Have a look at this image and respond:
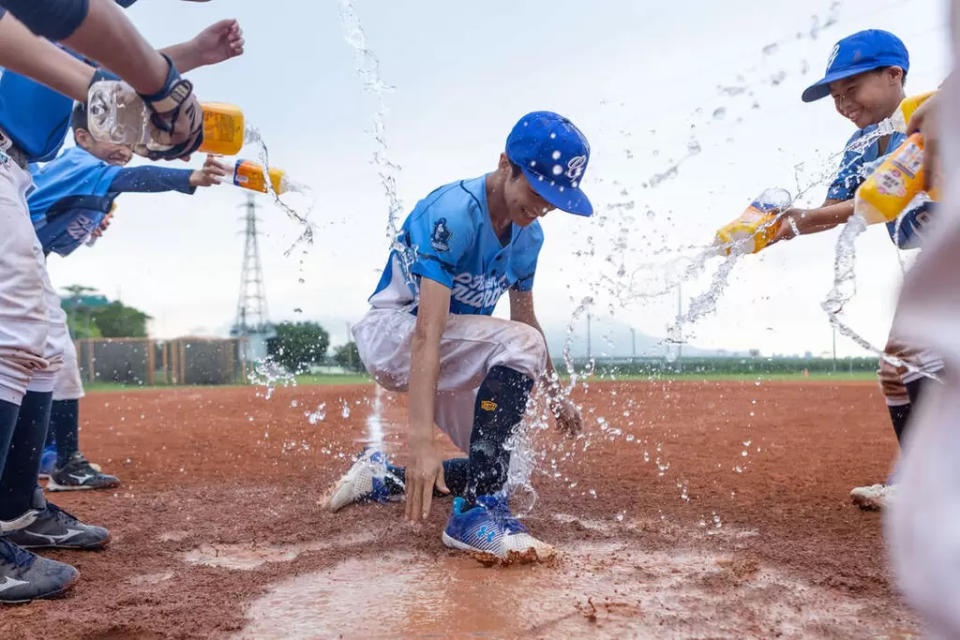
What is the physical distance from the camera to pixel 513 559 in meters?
2.33

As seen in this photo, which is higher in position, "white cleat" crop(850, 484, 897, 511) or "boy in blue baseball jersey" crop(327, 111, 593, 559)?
"boy in blue baseball jersey" crop(327, 111, 593, 559)

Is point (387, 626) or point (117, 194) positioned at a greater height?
point (117, 194)

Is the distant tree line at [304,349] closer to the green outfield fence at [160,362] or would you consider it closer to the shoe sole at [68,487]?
the green outfield fence at [160,362]

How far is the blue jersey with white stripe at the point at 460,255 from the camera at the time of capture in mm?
2609

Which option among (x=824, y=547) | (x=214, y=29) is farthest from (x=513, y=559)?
(x=214, y=29)

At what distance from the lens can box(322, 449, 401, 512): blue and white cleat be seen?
3.21m

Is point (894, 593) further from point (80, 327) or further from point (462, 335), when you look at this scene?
point (80, 327)

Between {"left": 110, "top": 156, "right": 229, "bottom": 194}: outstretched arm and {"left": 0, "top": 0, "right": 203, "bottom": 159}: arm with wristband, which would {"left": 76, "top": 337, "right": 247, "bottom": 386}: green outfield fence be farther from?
{"left": 0, "top": 0, "right": 203, "bottom": 159}: arm with wristband

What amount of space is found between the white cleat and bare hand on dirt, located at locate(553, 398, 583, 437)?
117 centimetres

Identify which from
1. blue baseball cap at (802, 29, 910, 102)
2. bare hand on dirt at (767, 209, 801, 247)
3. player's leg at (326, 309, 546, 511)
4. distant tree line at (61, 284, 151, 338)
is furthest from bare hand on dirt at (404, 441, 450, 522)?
distant tree line at (61, 284, 151, 338)

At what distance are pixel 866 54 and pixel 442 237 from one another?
186 centimetres

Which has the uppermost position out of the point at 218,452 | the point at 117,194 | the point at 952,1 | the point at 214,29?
the point at 214,29

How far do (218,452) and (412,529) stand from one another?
3.07 metres

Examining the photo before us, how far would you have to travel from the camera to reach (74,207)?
3.73 m
